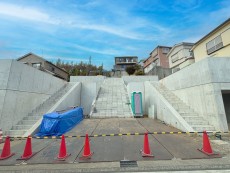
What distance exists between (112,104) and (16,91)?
27.7 ft

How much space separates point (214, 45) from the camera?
566 inches

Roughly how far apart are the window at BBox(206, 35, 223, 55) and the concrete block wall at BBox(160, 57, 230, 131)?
844 centimetres

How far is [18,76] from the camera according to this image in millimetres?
7441

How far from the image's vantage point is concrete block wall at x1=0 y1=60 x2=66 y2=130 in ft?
22.0

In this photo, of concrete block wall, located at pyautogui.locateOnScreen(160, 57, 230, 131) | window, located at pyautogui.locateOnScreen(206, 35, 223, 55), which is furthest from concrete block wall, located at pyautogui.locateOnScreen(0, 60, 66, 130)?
window, located at pyautogui.locateOnScreen(206, 35, 223, 55)

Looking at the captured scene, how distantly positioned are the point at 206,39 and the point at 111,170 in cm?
1844

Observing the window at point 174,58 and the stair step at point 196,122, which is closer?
the stair step at point 196,122

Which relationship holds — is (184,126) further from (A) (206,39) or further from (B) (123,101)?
(A) (206,39)

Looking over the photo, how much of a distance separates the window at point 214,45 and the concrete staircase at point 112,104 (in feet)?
36.5

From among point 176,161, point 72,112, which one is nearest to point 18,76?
point 72,112

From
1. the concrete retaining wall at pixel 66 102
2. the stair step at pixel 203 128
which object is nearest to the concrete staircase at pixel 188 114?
the stair step at pixel 203 128

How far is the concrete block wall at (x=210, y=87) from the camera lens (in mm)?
6547

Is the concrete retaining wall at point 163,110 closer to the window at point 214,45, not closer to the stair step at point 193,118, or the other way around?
the stair step at point 193,118

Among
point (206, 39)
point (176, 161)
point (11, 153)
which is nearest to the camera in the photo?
point (176, 161)
